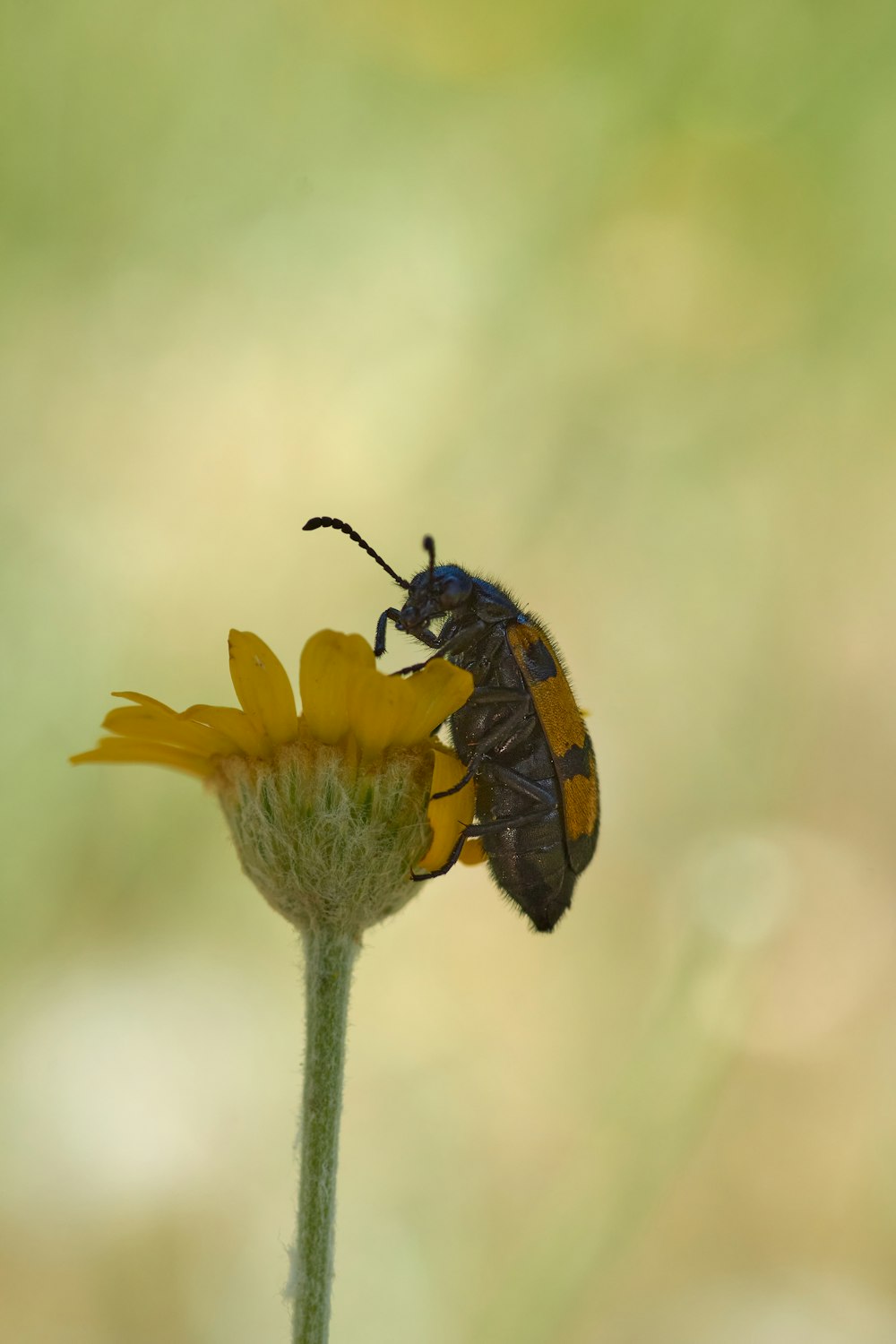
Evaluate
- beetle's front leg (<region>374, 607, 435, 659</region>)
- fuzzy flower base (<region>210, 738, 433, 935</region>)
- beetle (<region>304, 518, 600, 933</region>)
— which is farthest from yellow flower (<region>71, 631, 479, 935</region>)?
beetle's front leg (<region>374, 607, 435, 659</region>)

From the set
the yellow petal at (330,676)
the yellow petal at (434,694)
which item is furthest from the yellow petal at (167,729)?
the yellow petal at (434,694)

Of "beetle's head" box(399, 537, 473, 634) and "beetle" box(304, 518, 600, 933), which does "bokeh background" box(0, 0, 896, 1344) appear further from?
"beetle's head" box(399, 537, 473, 634)

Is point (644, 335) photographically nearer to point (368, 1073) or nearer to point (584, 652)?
point (584, 652)

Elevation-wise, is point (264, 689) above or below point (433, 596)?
below

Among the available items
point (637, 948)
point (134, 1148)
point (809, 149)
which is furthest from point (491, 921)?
point (809, 149)

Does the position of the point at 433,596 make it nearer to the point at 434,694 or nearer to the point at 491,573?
the point at 434,694

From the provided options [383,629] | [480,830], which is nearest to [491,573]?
[383,629]
